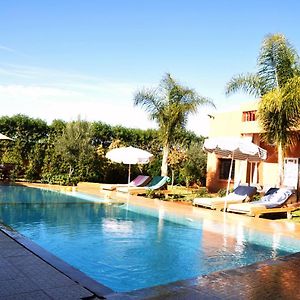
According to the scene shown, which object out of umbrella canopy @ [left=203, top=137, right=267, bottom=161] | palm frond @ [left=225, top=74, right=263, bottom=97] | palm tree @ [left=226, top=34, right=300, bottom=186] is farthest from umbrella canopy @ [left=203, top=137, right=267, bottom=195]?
palm frond @ [left=225, top=74, right=263, bottom=97]

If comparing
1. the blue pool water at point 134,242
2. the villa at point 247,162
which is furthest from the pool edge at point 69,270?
the villa at point 247,162

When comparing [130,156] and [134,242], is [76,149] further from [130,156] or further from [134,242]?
[134,242]

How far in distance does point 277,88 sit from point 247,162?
652 centimetres

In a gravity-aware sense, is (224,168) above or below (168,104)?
below

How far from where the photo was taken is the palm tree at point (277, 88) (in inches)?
549

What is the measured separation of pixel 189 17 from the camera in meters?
13.9

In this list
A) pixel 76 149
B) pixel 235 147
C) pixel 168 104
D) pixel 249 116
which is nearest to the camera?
pixel 235 147

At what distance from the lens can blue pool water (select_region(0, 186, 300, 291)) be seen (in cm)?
727

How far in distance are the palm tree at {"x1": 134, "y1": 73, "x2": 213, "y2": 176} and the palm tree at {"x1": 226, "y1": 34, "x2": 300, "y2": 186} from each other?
4.61 m

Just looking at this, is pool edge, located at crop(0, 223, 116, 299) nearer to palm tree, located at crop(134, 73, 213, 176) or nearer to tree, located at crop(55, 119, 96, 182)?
palm tree, located at crop(134, 73, 213, 176)

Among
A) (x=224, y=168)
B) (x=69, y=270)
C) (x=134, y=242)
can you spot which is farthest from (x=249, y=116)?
(x=69, y=270)

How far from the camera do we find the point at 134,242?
9.56 metres

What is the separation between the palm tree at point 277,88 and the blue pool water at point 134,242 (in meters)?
4.75

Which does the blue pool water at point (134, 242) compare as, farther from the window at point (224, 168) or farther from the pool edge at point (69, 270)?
the window at point (224, 168)
